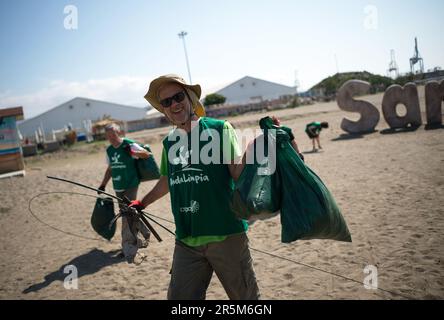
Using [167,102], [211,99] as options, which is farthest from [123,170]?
[211,99]

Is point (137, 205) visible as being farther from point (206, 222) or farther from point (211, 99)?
point (211, 99)

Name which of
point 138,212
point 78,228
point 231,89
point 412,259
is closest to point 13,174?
point 78,228

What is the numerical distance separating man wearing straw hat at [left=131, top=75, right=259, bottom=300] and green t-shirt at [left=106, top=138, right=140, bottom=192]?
2.63 m

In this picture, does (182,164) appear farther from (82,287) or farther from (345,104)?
(345,104)

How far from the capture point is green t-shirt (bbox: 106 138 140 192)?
15.9 ft

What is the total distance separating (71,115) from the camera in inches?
2186

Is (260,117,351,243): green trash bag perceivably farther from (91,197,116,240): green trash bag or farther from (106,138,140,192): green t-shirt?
(91,197,116,240): green trash bag

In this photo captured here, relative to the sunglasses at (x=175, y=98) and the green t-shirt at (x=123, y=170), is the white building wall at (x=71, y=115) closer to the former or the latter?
the green t-shirt at (x=123, y=170)

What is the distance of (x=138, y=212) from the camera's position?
109 inches

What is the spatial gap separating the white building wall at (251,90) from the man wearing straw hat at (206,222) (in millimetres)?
65471

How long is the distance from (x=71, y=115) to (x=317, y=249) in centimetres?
5819

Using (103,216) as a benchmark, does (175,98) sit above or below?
above

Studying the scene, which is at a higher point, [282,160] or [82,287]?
[282,160]

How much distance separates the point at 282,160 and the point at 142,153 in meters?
2.70
